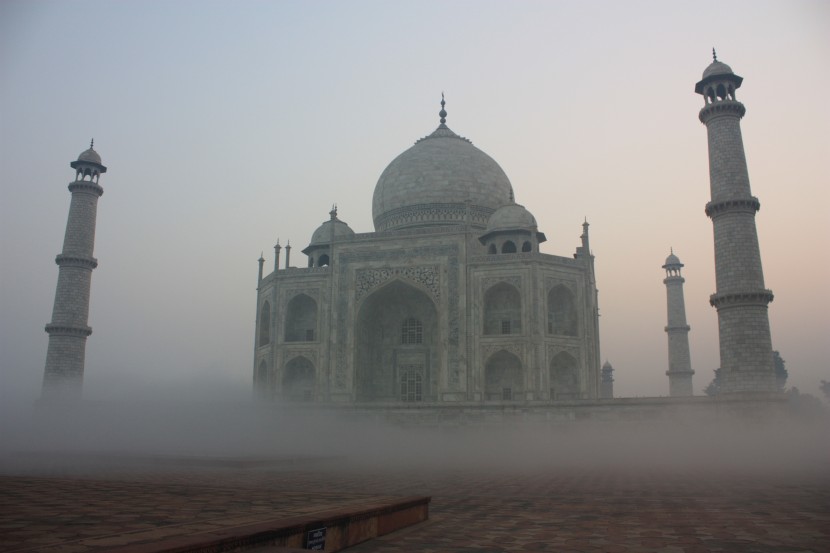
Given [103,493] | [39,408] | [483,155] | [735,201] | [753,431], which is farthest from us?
[483,155]

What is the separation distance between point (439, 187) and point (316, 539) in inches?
1084

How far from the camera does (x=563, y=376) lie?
80.9ft

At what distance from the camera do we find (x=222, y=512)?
4.06 meters

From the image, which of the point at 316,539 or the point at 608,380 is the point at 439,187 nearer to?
the point at 316,539

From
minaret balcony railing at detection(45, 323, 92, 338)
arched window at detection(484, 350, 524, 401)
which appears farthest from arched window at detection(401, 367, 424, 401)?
minaret balcony railing at detection(45, 323, 92, 338)

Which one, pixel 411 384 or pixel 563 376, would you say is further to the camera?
pixel 411 384

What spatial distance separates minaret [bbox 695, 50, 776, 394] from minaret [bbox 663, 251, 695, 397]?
15.6 m

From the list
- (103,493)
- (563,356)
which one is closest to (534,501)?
(103,493)

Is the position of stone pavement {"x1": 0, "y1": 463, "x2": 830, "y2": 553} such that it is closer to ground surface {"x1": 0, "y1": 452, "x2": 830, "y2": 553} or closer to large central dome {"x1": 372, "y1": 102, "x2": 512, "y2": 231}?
ground surface {"x1": 0, "y1": 452, "x2": 830, "y2": 553}

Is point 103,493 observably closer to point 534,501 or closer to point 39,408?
point 534,501

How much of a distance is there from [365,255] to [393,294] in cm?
195

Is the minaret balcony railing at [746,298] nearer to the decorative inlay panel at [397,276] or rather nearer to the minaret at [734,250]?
the minaret at [734,250]

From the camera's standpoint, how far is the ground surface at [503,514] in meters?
3.56

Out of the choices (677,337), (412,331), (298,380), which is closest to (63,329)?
(298,380)
